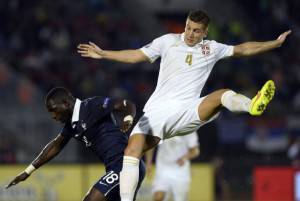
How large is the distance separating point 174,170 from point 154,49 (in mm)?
5311

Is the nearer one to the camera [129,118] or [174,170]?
[129,118]

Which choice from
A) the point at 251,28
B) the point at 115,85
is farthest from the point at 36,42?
the point at 251,28

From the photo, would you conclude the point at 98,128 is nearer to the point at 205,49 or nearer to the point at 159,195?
the point at 205,49

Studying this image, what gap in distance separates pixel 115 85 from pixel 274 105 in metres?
3.63

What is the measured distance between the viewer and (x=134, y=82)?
74.5ft

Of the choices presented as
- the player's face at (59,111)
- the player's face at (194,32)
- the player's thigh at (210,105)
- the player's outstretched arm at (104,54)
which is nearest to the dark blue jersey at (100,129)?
the player's face at (59,111)

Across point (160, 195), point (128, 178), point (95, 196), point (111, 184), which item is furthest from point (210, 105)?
point (160, 195)

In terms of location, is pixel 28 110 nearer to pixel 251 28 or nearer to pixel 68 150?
pixel 68 150

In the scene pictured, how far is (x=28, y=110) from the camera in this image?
2003 centimetres

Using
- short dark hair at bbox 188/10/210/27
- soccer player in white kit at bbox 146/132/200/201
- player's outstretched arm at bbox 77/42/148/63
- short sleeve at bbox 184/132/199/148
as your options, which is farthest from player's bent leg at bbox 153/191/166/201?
short dark hair at bbox 188/10/210/27

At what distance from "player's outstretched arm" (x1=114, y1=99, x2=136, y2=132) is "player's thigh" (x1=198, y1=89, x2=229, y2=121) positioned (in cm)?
67

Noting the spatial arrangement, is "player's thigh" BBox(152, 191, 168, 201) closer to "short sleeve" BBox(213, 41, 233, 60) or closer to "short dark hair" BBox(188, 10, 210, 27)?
"short sleeve" BBox(213, 41, 233, 60)

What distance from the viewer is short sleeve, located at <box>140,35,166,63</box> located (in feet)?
32.0

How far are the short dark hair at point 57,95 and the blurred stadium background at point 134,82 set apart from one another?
854 centimetres
